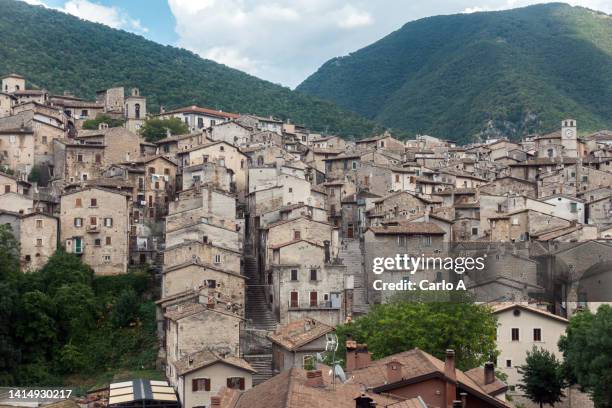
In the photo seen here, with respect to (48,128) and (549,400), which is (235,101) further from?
(549,400)

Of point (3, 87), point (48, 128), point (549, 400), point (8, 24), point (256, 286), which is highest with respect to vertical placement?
point (8, 24)

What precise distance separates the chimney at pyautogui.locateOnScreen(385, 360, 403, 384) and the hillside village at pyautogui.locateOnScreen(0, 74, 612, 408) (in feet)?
0.13

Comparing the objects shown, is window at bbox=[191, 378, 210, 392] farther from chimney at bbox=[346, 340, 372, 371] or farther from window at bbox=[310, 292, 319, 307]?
window at bbox=[310, 292, 319, 307]

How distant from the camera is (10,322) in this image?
6125 centimetres

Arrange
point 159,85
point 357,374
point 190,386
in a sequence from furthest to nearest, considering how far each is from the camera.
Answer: point 159,85
point 190,386
point 357,374

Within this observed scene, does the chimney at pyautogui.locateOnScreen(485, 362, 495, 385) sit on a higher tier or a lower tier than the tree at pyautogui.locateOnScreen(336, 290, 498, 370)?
lower

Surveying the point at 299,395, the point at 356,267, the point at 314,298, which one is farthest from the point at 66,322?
the point at 299,395

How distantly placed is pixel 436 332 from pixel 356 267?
2364 cm

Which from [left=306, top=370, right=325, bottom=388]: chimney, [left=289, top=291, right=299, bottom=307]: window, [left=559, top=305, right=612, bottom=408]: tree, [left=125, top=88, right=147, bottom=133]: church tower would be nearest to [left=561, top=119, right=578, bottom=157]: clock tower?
[left=125, top=88, right=147, bottom=133]: church tower

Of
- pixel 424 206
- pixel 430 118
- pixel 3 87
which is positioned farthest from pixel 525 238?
pixel 430 118

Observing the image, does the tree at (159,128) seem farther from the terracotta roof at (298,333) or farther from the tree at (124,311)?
the terracotta roof at (298,333)

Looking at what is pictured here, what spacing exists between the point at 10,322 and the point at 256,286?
1486 cm

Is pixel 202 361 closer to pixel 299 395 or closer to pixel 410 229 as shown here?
pixel 410 229

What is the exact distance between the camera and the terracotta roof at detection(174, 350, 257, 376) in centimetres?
4732
